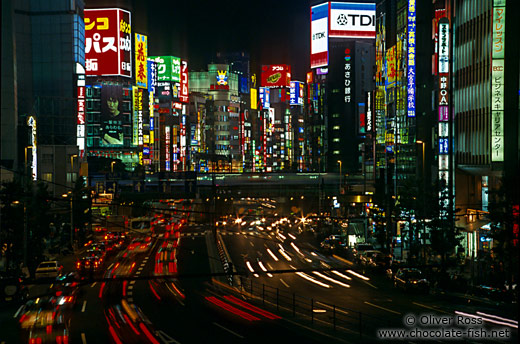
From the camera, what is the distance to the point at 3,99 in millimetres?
69312

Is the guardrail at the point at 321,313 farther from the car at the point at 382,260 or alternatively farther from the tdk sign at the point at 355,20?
the tdk sign at the point at 355,20

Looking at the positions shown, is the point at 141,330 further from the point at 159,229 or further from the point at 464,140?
the point at 159,229

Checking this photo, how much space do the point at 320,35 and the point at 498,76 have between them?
102 metres

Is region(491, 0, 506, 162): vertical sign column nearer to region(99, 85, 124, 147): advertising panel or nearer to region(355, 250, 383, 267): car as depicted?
region(355, 250, 383, 267): car

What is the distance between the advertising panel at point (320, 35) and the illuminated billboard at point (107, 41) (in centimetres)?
4094

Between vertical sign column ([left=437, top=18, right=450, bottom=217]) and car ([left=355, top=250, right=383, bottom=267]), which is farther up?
vertical sign column ([left=437, top=18, right=450, bottom=217])

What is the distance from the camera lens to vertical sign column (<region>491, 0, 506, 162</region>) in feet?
137

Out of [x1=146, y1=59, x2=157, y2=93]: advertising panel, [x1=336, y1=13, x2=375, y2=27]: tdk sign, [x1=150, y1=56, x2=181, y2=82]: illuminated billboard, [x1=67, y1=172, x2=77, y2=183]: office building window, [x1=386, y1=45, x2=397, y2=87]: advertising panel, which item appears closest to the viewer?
[x1=386, y1=45, x2=397, y2=87]: advertising panel

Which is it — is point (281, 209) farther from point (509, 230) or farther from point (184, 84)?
point (184, 84)

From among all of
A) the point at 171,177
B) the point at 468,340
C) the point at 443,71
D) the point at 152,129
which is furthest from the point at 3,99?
the point at 152,129

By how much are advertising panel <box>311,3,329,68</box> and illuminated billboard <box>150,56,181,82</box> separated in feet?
146

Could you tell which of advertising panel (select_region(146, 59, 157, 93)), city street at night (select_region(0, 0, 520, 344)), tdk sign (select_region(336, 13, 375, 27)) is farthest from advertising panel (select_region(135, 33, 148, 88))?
tdk sign (select_region(336, 13, 375, 27))

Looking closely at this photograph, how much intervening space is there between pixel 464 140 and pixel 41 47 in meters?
62.9

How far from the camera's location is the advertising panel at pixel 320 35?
13875 cm
